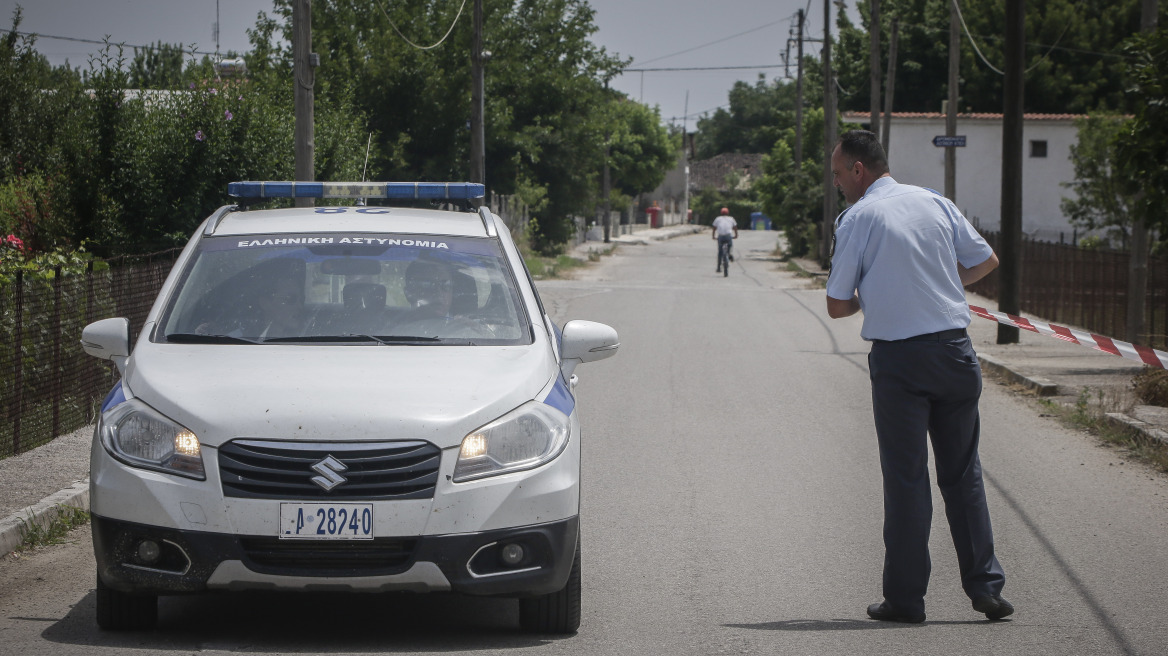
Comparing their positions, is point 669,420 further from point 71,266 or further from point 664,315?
point 664,315

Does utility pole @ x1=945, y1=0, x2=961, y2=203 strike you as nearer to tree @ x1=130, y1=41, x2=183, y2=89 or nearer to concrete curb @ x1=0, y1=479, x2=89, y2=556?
tree @ x1=130, y1=41, x2=183, y2=89

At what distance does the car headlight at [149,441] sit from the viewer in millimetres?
4547

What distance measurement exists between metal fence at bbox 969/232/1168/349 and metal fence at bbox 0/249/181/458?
473 inches

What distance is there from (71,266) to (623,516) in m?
5.93

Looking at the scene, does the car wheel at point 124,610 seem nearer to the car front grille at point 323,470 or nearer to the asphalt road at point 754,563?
the asphalt road at point 754,563

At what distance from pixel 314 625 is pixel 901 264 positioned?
267 cm

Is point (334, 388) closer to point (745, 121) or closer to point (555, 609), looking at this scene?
point (555, 609)

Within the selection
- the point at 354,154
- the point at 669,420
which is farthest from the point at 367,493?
the point at 354,154

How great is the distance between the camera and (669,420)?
35.1 ft

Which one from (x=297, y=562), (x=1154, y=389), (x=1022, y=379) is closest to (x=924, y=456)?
(x=297, y=562)

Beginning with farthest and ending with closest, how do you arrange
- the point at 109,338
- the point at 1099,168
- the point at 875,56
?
the point at 875,56 → the point at 1099,168 → the point at 109,338

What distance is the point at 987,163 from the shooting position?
4366cm

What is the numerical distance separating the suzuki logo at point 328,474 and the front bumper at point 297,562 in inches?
8.0

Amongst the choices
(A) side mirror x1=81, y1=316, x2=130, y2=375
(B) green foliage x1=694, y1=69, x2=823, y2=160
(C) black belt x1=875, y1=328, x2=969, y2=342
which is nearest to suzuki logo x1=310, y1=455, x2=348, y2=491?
(A) side mirror x1=81, y1=316, x2=130, y2=375
